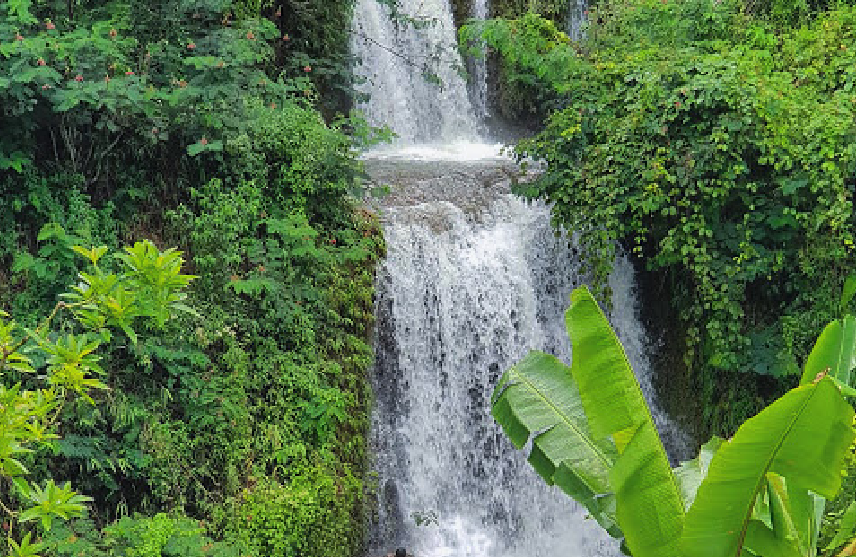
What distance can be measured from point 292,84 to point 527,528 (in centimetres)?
489

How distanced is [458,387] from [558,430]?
4731 mm

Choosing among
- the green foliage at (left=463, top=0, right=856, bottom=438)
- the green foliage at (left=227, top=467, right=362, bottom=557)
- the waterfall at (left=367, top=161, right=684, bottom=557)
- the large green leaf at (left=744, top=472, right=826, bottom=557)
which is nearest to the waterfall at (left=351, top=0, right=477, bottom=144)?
the green foliage at (left=463, top=0, right=856, bottom=438)

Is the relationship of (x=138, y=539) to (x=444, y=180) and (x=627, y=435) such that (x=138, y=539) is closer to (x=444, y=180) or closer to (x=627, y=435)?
(x=627, y=435)

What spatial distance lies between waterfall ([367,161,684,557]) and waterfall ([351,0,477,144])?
10.9 ft

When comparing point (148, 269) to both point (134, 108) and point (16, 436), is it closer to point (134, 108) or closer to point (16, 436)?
point (16, 436)

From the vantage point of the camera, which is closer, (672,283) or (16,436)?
(16,436)

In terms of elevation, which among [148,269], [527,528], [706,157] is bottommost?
[527,528]

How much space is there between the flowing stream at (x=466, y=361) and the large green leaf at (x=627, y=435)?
17.0 ft

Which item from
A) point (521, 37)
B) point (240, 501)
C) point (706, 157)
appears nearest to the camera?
point (240, 501)

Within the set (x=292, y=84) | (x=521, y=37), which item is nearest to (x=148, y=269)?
(x=292, y=84)

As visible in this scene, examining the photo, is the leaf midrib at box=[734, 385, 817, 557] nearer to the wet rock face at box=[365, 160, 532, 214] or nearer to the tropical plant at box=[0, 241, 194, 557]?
the tropical plant at box=[0, 241, 194, 557]

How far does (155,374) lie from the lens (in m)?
8.16

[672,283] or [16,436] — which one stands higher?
[16,436]

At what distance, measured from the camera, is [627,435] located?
4742mm
